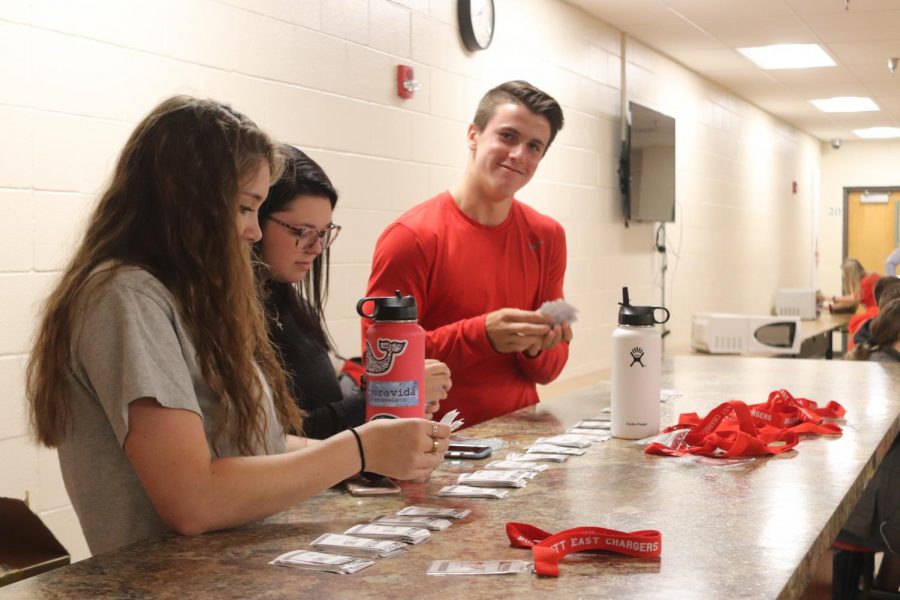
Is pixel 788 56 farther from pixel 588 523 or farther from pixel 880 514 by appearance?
pixel 588 523

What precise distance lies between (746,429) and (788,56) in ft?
18.9

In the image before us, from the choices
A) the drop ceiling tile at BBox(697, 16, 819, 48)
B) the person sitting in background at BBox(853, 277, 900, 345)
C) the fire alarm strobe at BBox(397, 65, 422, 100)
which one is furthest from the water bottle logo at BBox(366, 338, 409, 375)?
the drop ceiling tile at BBox(697, 16, 819, 48)

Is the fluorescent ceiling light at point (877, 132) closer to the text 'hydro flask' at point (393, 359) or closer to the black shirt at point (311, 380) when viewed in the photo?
the black shirt at point (311, 380)

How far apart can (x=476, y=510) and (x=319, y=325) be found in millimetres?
636

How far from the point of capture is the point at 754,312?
967 centimetres

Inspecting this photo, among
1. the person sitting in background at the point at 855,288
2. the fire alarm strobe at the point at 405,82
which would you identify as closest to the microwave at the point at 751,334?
the person sitting in background at the point at 855,288

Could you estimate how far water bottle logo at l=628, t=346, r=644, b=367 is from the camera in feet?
5.87

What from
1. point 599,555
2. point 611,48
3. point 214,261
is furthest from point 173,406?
point 611,48

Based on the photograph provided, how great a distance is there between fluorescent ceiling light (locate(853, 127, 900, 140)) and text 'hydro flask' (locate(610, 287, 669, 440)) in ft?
33.8

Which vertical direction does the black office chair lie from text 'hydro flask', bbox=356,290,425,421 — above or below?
below

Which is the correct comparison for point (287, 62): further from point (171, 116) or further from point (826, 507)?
point (826, 507)

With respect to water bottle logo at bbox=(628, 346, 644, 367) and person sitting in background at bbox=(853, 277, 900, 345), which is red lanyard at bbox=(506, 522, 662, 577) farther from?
person sitting in background at bbox=(853, 277, 900, 345)

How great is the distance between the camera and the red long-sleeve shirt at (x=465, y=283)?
2.36 meters

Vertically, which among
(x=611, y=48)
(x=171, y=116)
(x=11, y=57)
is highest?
(x=611, y=48)
